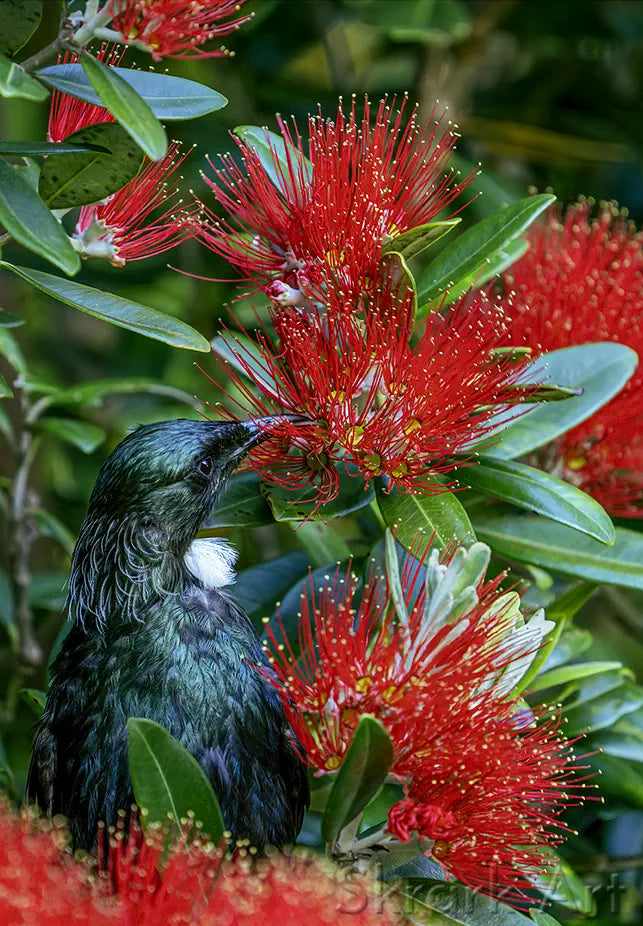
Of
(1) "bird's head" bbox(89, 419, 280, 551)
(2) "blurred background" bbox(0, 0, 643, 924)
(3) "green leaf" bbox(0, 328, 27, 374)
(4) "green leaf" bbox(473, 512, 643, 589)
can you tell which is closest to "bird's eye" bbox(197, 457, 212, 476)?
(1) "bird's head" bbox(89, 419, 280, 551)

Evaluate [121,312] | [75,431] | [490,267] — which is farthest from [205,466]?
[75,431]

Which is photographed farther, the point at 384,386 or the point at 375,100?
the point at 375,100

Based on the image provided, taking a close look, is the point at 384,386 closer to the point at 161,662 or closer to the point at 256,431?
the point at 256,431

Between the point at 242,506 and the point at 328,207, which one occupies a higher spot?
the point at 328,207

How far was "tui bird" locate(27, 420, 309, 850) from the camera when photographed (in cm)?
99

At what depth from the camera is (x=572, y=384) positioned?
120cm

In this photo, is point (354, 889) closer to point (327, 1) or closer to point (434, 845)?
point (434, 845)

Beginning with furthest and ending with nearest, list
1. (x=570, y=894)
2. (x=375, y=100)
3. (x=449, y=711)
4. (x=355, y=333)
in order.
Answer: (x=375, y=100) < (x=570, y=894) < (x=355, y=333) < (x=449, y=711)

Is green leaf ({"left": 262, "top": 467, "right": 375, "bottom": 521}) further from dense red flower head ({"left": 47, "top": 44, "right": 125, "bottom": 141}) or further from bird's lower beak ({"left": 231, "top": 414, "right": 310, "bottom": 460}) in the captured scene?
dense red flower head ({"left": 47, "top": 44, "right": 125, "bottom": 141})

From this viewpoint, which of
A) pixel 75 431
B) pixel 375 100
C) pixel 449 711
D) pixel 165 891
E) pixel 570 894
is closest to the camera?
pixel 165 891

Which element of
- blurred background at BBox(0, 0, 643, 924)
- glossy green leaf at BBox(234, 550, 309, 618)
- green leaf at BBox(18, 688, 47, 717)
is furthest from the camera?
blurred background at BBox(0, 0, 643, 924)

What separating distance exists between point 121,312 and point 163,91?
0.20 metres

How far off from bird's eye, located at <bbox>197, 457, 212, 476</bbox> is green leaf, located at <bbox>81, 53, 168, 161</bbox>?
0.32 meters

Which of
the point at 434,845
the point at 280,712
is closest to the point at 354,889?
the point at 434,845
